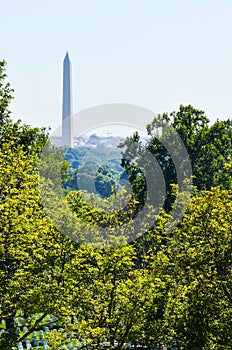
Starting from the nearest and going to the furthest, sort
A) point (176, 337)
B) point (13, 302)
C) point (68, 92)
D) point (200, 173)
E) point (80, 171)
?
1. point (176, 337)
2. point (13, 302)
3. point (200, 173)
4. point (80, 171)
5. point (68, 92)

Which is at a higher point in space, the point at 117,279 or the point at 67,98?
the point at 67,98

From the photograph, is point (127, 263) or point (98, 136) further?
point (98, 136)

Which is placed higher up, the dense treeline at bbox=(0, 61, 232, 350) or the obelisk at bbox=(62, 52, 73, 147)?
the obelisk at bbox=(62, 52, 73, 147)

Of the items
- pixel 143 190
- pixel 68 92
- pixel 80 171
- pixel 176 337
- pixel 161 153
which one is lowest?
pixel 176 337

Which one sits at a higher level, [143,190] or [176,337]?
[143,190]

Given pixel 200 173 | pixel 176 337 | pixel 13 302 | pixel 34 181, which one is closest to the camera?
pixel 176 337

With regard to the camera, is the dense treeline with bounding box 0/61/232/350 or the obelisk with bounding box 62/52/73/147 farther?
the obelisk with bounding box 62/52/73/147

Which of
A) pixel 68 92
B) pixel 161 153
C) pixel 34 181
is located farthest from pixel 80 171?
pixel 68 92

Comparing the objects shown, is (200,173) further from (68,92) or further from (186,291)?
(68,92)

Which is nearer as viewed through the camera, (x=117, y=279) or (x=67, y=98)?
(x=117, y=279)

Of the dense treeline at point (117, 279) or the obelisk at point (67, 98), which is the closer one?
the dense treeline at point (117, 279)

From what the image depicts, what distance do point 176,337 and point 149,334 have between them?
745mm

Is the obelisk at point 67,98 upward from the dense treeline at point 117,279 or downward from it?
upward

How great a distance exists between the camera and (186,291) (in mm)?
15883
